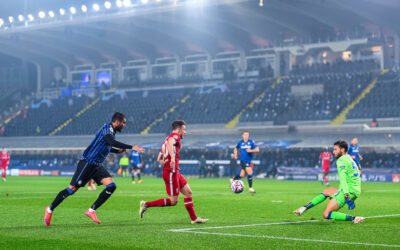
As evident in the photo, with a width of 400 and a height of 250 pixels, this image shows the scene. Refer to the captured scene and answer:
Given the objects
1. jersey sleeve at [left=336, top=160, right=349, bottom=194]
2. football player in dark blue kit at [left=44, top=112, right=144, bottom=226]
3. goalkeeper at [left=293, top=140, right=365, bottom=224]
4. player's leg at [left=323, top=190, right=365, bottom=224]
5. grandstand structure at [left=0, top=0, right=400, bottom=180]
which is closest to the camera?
jersey sleeve at [left=336, top=160, right=349, bottom=194]

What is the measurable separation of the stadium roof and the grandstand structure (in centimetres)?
15

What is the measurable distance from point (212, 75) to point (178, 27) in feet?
20.3

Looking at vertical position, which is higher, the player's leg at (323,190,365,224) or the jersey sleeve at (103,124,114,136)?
the jersey sleeve at (103,124,114,136)

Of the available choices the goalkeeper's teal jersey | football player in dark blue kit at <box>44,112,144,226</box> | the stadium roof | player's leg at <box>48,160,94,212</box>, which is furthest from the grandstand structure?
player's leg at <box>48,160,94,212</box>

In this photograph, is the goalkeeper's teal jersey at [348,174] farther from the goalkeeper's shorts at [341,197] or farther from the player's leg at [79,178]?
the player's leg at [79,178]

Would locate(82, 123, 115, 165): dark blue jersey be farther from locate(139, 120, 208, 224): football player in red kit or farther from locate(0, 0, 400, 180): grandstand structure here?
locate(0, 0, 400, 180): grandstand structure

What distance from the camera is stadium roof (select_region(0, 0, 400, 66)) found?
55688 millimetres

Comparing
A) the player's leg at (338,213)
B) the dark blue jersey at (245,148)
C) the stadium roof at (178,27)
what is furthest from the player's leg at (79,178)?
the stadium roof at (178,27)

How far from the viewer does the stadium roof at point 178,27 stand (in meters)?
55.7

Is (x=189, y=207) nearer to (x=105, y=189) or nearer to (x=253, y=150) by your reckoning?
(x=105, y=189)

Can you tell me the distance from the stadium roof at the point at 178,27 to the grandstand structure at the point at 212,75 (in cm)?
15

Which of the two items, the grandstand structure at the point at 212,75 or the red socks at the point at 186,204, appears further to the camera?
the grandstand structure at the point at 212,75

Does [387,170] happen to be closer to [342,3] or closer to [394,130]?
[394,130]

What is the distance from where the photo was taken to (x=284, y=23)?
5950 cm
